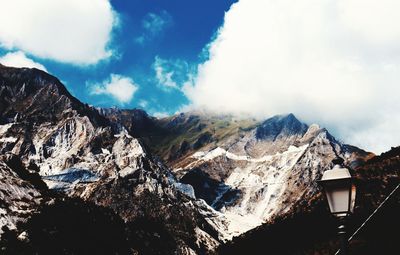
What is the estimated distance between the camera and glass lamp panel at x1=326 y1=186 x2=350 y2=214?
10.1 m

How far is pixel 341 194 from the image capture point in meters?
10.2

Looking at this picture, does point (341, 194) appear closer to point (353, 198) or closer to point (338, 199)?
point (338, 199)

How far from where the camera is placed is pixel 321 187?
10.6 m

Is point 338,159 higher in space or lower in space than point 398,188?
higher

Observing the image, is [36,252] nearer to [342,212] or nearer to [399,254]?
[399,254]

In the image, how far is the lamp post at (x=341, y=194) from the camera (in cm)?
1015

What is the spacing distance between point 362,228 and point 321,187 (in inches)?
43.3

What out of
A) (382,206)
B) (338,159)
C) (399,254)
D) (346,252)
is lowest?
Answer: (346,252)

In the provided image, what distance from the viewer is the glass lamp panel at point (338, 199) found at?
33.3 feet

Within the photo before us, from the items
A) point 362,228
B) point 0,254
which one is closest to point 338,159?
point 362,228

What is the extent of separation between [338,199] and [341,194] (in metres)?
0.11

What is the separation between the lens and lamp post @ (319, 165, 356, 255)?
33.3 feet

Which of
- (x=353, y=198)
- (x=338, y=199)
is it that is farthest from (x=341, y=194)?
(x=353, y=198)

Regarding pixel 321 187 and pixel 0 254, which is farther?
pixel 0 254
